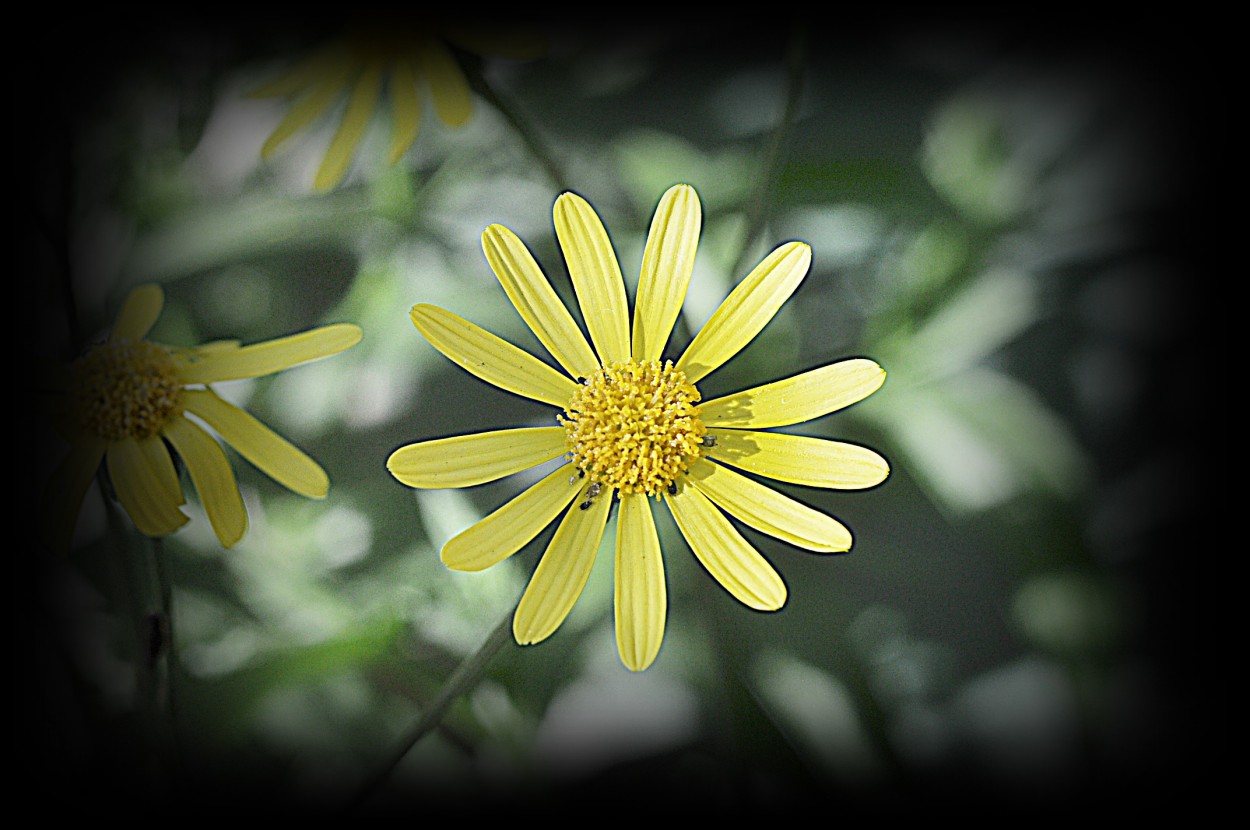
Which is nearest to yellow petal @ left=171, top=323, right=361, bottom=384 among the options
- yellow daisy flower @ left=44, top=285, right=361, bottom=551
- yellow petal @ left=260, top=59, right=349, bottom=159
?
yellow daisy flower @ left=44, top=285, right=361, bottom=551

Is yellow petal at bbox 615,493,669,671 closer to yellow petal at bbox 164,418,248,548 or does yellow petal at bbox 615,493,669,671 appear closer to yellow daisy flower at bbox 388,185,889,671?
yellow daisy flower at bbox 388,185,889,671

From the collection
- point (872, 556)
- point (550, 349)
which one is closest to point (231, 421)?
point (550, 349)

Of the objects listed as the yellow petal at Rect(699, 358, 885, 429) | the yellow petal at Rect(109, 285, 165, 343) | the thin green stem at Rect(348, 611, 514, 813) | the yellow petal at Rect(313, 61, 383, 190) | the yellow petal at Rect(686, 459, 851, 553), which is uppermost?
the yellow petal at Rect(313, 61, 383, 190)

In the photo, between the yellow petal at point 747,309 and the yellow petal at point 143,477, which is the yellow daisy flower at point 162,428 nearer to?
the yellow petal at point 143,477

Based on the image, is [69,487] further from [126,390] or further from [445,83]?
[445,83]

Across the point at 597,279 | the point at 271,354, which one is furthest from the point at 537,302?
the point at 271,354

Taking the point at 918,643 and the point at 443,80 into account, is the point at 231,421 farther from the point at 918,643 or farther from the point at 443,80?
the point at 918,643
